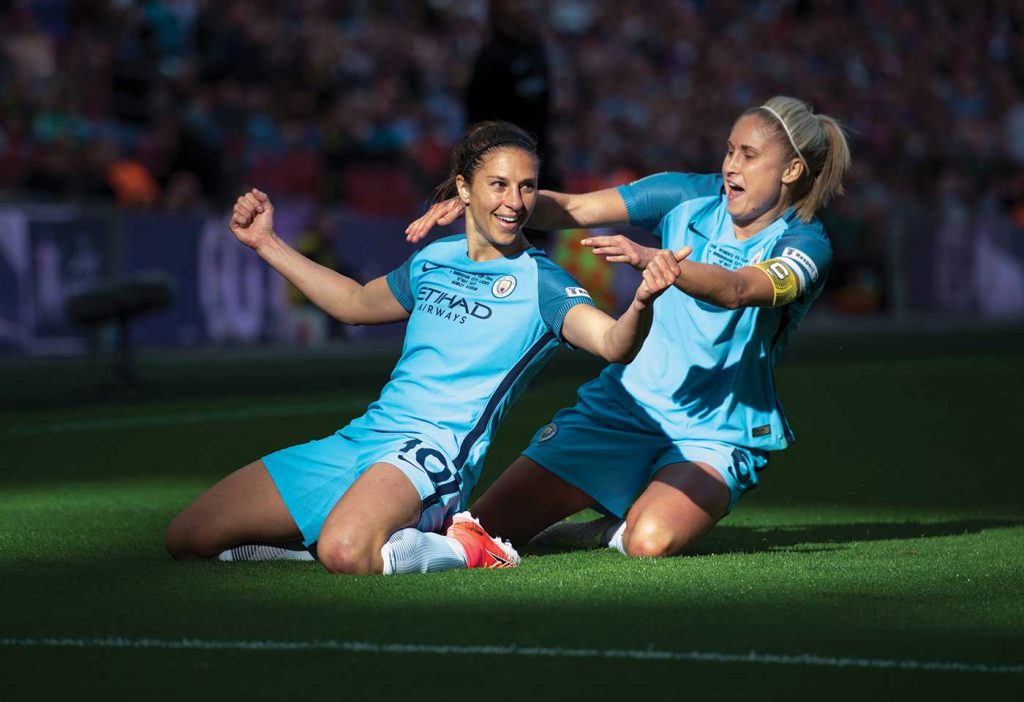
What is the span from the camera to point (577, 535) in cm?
700

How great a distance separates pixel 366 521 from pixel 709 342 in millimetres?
1587

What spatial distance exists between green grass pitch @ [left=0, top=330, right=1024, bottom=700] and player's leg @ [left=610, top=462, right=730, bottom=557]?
0.10 m

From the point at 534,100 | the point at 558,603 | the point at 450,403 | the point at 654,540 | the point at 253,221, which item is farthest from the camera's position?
the point at 534,100

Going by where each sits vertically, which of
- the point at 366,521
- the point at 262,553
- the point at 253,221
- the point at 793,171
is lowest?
the point at 262,553

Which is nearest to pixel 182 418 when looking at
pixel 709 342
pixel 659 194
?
pixel 659 194

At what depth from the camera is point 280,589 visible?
5.67m

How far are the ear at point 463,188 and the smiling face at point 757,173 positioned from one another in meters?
1.01

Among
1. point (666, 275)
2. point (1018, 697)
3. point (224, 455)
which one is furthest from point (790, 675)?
point (224, 455)

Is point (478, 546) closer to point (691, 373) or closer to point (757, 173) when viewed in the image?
point (691, 373)

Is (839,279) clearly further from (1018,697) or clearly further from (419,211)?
(1018,697)

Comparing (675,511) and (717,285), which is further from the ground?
(717,285)

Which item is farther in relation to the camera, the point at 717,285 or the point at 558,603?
the point at 717,285

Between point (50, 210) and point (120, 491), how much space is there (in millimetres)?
7901

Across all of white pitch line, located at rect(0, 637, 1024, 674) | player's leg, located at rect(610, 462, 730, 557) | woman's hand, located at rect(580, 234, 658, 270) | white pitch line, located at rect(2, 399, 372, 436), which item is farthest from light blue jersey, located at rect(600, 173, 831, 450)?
white pitch line, located at rect(2, 399, 372, 436)
